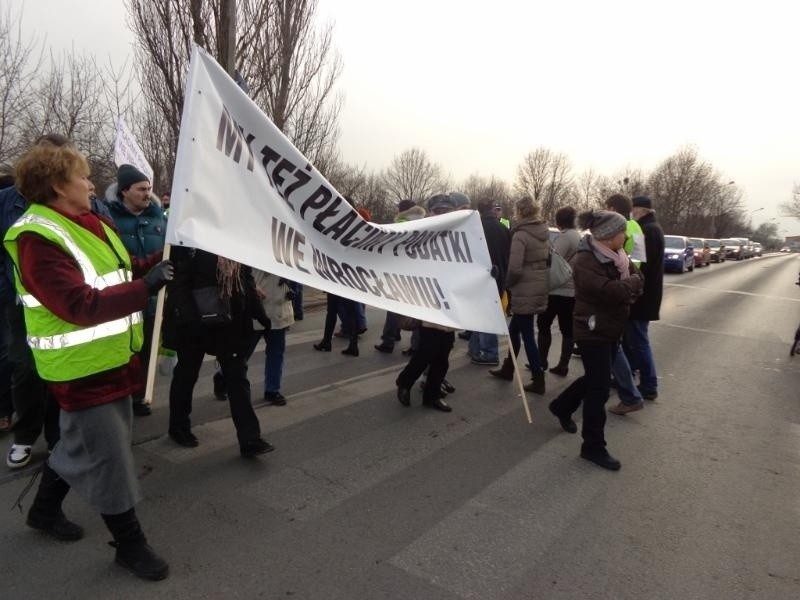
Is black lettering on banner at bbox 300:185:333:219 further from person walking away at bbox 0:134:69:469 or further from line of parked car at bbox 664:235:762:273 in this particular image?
line of parked car at bbox 664:235:762:273

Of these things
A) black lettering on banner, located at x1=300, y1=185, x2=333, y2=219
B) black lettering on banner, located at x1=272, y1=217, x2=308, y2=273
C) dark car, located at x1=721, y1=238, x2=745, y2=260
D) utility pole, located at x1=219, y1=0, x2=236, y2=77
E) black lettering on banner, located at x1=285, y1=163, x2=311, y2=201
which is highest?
utility pole, located at x1=219, y1=0, x2=236, y2=77

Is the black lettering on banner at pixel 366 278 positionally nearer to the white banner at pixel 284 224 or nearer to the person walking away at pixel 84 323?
the white banner at pixel 284 224

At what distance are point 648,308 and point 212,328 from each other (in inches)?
164

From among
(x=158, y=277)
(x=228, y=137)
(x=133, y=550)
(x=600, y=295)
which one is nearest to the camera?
(x=158, y=277)

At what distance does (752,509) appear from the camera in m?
3.41

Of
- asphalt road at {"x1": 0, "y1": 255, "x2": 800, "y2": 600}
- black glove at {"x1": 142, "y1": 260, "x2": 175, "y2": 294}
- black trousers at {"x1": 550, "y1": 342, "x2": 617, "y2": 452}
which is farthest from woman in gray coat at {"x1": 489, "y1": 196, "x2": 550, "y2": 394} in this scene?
black glove at {"x1": 142, "y1": 260, "x2": 175, "y2": 294}

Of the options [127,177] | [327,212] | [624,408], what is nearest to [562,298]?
[624,408]

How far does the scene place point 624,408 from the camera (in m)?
5.04

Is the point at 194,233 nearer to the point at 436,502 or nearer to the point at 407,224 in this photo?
the point at 407,224

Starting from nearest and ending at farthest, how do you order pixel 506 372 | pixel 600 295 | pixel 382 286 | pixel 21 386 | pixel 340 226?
1. pixel 340 226
2. pixel 21 386
3. pixel 382 286
4. pixel 600 295
5. pixel 506 372

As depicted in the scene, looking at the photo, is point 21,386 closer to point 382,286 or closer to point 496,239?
point 382,286

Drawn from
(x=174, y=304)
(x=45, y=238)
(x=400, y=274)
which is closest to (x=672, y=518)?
(x=400, y=274)

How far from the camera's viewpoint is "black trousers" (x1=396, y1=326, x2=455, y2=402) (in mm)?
4812

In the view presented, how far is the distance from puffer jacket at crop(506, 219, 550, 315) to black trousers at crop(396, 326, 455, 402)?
44.0 inches
